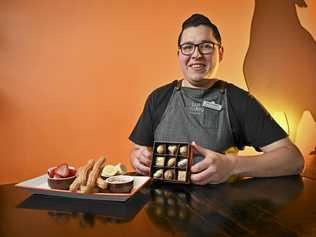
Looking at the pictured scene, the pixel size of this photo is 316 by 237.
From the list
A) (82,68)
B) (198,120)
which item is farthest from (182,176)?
(82,68)

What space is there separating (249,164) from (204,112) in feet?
1.46

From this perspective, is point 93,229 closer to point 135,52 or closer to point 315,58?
point 135,52

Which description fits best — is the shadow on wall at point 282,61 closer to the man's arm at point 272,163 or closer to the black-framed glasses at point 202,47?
the black-framed glasses at point 202,47

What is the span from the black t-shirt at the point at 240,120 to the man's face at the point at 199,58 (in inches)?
5.0

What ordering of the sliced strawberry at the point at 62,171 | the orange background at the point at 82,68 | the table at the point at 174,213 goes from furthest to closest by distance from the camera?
the orange background at the point at 82,68 → the sliced strawberry at the point at 62,171 → the table at the point at 174,213

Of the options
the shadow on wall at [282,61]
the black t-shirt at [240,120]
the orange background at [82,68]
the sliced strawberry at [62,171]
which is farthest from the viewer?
the shadow on wall at [282,61]

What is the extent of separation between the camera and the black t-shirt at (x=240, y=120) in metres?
1.51

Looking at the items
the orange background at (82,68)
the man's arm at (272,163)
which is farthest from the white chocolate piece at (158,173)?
the orange background at (82,68)

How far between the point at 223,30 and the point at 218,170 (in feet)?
6.13

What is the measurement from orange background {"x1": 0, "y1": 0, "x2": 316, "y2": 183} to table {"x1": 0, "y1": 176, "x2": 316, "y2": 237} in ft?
4.98

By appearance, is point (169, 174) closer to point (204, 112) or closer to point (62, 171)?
point (62, 171)

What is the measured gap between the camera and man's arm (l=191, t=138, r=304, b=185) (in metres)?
1.10

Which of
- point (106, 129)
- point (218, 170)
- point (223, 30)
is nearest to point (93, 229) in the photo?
point (218, 170)

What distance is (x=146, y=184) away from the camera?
3.66 feet
